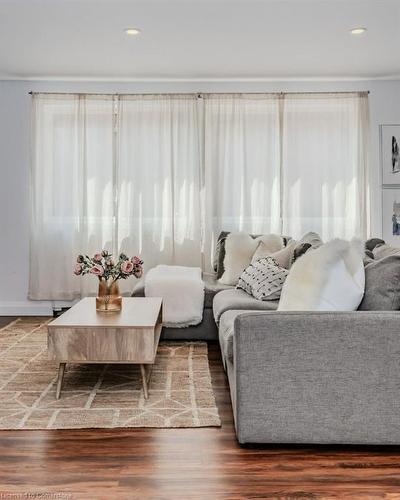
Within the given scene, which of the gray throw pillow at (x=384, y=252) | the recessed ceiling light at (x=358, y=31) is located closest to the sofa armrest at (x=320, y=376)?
the gray throw pillow at (x=384, y=252)

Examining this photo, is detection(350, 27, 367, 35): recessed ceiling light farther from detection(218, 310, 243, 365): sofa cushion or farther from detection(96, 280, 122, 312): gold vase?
detection(96, 280, 122, 312): gold vase

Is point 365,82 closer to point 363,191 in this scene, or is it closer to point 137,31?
point 363,191

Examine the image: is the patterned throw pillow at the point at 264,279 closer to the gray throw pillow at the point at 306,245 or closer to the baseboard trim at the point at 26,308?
the gray throw pillow at the point at 306,245

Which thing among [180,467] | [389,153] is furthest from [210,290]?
[389,153]

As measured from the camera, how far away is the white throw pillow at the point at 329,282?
2543mm

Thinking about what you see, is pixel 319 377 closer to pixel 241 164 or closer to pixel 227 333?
pixel 227 333

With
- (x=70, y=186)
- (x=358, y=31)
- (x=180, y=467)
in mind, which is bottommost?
(x=180, y=467)

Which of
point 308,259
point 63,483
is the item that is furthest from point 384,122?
point 63,483

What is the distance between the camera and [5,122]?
6.03 m

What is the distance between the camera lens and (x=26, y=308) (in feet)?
19.9

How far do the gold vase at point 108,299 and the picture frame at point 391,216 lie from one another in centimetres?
365

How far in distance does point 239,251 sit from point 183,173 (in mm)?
1356

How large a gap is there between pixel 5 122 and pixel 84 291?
2.15 meters

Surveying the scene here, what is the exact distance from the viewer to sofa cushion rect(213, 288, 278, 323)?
3781 millimetres
